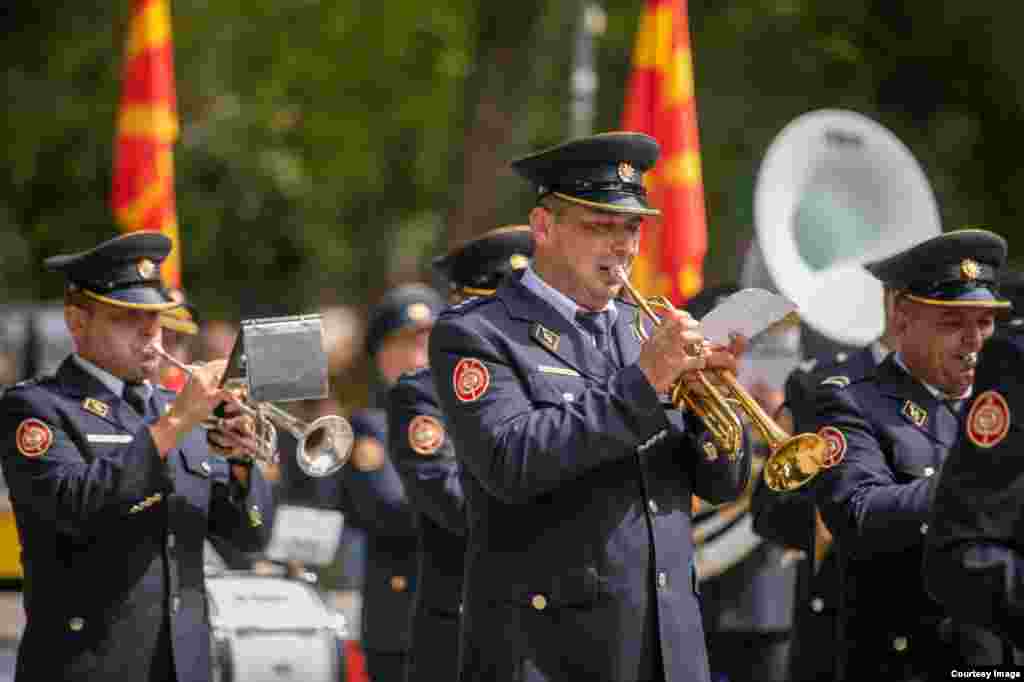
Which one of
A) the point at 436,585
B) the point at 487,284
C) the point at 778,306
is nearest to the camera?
the point at 778,306

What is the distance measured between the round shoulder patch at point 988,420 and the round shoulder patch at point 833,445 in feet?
5.37

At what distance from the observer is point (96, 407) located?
18.6 feet

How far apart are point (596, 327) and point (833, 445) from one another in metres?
1.02

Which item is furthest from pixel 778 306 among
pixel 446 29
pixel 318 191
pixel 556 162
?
pixel 318 191

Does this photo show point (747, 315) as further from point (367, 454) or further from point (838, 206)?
point (838, 206)

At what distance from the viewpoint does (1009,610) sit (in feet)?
11.8

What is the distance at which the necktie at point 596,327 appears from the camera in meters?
4.86

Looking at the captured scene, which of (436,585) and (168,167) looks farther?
(168,167)

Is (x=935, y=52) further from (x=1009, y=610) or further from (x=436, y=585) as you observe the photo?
(x=1009, y=610)

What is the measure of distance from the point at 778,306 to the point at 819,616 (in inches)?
69.6

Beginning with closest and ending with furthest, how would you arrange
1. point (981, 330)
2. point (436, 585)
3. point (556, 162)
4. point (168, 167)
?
point (556, 162) < point (981, 330) < point (436, 585) < point (168, 167)

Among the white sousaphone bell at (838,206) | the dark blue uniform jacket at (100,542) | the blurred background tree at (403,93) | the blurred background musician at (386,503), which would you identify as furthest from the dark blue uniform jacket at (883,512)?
the blurred background tree at (403,93)

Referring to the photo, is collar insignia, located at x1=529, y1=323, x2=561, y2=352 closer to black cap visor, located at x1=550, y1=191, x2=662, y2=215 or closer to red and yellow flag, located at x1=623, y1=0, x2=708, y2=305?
black cap visor, located at x1=550, y1=191, x2=662, y2=215

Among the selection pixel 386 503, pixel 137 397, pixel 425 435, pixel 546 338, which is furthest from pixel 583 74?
pixel 546 338
